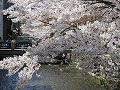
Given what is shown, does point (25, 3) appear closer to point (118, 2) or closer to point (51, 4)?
point (51, 4)

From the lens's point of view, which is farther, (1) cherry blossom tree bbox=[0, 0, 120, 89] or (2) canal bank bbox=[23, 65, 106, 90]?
(2) canal bank bbox=[23, 65, 106, 90]

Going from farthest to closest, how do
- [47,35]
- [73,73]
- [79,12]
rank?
[73,73] < [47,35] < [79,12]

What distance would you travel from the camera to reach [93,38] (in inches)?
219

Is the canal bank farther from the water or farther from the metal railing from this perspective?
the metal railing

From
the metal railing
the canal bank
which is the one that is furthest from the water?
the metal railing

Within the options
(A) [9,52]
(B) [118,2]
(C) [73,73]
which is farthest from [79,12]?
(A) [9,52]

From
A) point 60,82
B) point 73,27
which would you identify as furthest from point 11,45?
point 73,27

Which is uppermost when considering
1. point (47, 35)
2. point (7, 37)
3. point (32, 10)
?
point (32, 10)

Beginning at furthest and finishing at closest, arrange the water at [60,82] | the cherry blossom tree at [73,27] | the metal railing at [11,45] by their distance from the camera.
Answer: the metal railing at [11,45] < the water at [60,82] < the cherry blossom tree at [73,27]

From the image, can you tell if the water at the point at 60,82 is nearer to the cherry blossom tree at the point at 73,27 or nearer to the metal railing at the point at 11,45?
the cherry blossom tree at the point at 73,27

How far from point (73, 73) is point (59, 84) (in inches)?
98.4

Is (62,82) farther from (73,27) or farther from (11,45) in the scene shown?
(11,45)

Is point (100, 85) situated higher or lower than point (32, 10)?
lower

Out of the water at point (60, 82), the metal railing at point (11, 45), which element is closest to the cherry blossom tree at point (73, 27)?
the water at point (60, 82)
